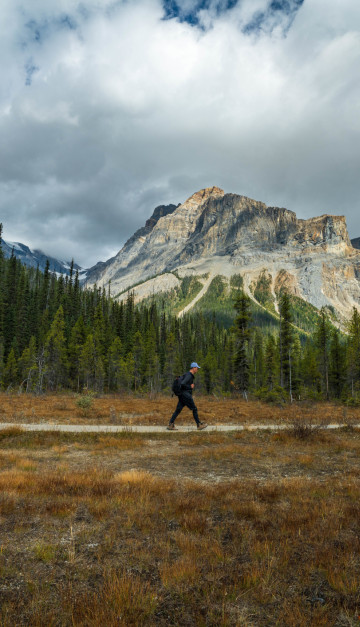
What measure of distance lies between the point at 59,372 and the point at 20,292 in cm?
2376

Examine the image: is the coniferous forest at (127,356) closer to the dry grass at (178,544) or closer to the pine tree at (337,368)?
the pine tree at (337,368)

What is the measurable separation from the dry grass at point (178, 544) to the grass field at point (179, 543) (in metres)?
0.02

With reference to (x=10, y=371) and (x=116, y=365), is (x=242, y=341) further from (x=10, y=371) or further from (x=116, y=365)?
(x=10, y=371)

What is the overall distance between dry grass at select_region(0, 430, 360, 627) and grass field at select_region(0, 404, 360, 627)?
2 cm

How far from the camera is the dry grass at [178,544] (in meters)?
2.91

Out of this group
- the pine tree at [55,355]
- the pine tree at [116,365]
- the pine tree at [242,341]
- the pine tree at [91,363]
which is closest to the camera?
the pine tree at [242,341]

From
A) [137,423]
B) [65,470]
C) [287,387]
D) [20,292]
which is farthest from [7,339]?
[65,470]

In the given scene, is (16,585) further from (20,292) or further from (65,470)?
(20,292)

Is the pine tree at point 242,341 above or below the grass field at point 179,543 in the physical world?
above

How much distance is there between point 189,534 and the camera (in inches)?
175

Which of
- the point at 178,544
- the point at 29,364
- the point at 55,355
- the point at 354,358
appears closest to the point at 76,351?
the point at 55,355

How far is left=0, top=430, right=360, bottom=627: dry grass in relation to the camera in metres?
2.91

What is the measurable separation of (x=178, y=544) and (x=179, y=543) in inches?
1.1

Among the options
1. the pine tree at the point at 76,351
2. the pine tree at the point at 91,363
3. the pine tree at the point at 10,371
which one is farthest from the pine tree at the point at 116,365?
the pine tree at the point at 10,371
